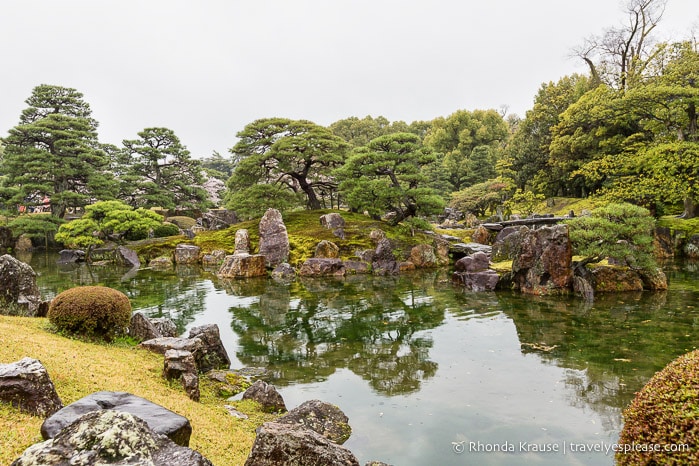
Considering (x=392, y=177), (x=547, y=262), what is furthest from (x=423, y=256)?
(x=547, y=262)

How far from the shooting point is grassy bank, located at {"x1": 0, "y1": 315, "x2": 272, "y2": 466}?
4328 millimetres

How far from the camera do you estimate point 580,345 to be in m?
9.85

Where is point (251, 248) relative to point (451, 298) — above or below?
above

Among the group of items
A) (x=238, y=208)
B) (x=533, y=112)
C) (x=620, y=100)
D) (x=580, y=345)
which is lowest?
(x=580, y=345)

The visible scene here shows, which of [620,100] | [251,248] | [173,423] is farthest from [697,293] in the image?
[251,248]

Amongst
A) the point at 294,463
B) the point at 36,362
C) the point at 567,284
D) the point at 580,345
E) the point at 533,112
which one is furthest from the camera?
the point at 533,112

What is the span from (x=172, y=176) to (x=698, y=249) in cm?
4292

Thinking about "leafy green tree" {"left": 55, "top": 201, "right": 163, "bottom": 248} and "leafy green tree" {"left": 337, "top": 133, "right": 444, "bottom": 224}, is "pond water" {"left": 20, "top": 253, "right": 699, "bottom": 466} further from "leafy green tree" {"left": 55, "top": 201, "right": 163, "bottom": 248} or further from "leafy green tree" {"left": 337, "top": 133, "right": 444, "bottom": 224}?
"leafy green tree" {"left": 55, "top": 201, "right": 163, "bottom": 248}

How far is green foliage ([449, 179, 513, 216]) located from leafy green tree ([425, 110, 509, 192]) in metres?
6.16

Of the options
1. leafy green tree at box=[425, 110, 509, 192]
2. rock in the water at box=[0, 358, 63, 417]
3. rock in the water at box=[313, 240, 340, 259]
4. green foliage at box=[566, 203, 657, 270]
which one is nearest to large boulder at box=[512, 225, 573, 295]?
green foliage at box=[566, 203, 657, 270]

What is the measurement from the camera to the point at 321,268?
22.1 metres

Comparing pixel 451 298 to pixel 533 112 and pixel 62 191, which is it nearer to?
pixel 533 112

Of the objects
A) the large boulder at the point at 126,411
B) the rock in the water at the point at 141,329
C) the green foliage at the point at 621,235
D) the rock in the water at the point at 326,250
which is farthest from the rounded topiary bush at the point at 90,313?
the rock in the water at the point at 326,250

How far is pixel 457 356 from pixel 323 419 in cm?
443
